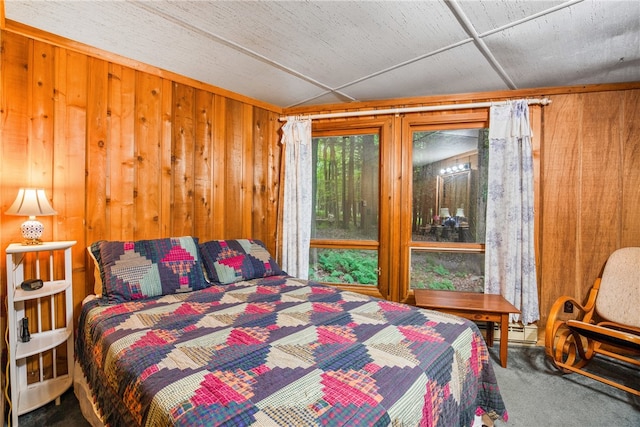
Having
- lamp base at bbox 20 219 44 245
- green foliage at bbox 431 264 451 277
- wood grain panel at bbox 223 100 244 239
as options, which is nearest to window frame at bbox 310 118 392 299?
green foliage at bbox 431 264 451 277

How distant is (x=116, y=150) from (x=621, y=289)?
413 centimetres

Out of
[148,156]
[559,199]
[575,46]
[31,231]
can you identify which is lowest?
[31,231]

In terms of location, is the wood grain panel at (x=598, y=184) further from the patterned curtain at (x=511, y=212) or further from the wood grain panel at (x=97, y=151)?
the wood grain panel at (x=97, y=151)

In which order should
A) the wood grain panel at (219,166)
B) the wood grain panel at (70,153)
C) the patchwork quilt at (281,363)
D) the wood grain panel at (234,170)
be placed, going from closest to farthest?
the patchwork quilt at (281,363) < the wood grain panel at (70,153) < the wood grain panel at (219,166) < the wood grain panel at (234,170)

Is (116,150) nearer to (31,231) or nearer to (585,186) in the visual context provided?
(31,231)

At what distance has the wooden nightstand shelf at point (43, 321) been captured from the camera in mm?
1822

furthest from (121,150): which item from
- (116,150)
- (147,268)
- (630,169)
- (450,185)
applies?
(630,169)

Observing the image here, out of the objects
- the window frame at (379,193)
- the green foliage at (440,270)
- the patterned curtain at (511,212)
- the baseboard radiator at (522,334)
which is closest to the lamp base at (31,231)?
the window frame at (379,193)

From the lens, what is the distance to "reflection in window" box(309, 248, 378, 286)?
134 inches

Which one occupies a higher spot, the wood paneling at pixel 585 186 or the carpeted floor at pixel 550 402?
the wood paneling at pixel 585 186

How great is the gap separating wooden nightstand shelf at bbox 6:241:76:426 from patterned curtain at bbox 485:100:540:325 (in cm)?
330

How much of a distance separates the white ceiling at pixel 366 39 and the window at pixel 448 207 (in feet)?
1.80

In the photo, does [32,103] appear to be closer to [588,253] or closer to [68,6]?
[68,6]

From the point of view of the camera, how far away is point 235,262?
2533mm
